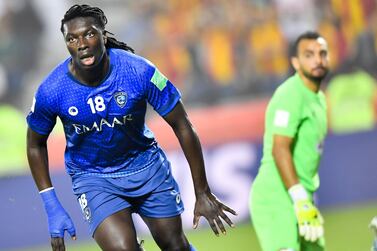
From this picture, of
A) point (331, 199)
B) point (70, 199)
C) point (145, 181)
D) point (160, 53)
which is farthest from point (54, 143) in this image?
point (145, 181)

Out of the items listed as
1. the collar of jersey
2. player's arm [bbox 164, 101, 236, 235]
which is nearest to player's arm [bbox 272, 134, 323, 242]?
the collar of jersey

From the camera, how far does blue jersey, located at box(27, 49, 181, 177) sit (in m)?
6.89

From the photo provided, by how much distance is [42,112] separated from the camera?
6938mm

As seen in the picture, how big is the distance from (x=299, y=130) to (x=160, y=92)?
173 centimetres

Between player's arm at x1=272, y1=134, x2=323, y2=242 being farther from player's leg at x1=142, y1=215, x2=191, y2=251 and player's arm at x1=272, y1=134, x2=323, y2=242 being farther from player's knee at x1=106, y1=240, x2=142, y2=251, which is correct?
player's knee at x1=106, y1=240, x2=142, y2=251

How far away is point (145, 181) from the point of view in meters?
7.28

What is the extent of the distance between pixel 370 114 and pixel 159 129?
3.14m

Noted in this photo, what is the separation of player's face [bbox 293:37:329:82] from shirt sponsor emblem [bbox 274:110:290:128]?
0.50m

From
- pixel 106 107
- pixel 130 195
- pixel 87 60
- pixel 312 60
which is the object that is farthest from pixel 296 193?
pixel 87 60

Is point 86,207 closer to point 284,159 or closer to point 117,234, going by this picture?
point 117,234

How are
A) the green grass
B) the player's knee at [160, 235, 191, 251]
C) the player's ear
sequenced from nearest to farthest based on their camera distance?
the player's knee at [160, 235, 191, 251] < the player's ear < the green grass

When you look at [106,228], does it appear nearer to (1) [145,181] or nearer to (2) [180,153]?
(1) [145,181]

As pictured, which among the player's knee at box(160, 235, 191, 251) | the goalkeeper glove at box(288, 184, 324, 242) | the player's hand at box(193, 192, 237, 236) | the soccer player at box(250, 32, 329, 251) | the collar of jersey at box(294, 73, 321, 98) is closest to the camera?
the player's hand at box(193, 192, 237, 236)

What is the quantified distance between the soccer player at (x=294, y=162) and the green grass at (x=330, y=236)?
9.73 feet
